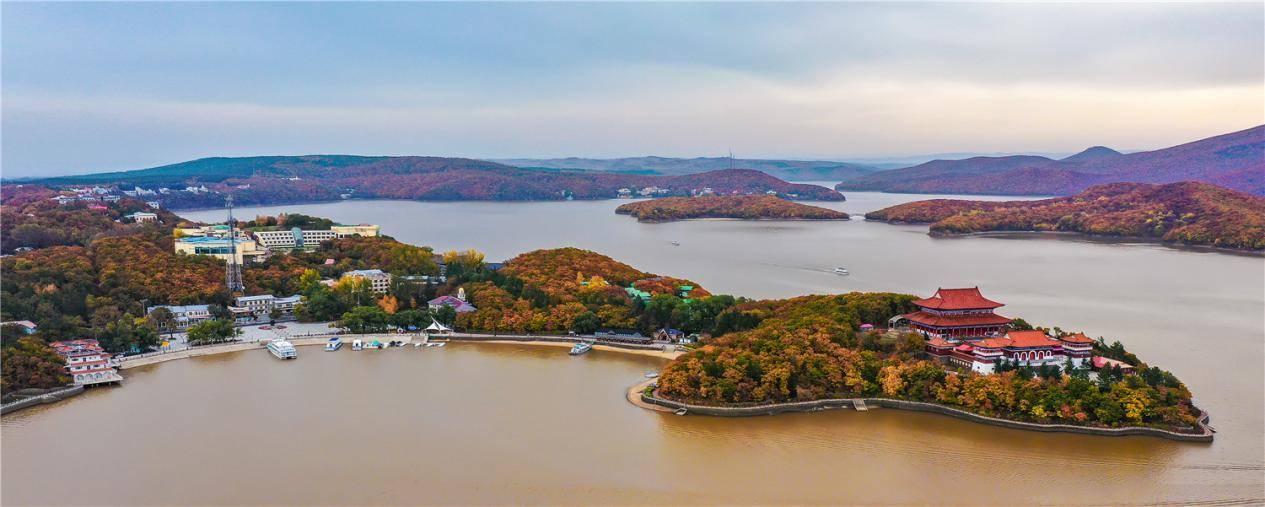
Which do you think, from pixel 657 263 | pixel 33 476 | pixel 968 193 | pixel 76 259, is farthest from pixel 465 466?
pixel 968 193

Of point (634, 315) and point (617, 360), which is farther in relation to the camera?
point (634, 315)

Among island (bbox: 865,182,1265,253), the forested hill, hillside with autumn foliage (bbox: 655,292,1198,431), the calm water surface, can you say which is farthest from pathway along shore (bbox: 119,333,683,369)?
the forested hill

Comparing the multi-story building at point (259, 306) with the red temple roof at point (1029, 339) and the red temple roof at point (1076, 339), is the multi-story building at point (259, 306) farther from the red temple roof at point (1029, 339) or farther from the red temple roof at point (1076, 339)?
the red temple roof at point (1076, 339)

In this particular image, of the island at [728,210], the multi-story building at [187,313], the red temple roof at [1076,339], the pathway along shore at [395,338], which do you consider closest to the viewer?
the red temple roof at [1076,339]

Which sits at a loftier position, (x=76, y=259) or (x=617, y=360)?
(x=76, y=259)

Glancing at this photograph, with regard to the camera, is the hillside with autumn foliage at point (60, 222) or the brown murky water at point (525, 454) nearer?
the brown murky water at point (525, 454)

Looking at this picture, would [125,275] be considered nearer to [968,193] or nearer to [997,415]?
[997,415]

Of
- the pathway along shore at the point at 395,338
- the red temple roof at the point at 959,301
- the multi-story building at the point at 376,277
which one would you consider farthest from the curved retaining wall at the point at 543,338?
the red temple roof at the point at 959,301

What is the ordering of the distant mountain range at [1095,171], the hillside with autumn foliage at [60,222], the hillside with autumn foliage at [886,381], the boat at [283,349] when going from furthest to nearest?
the distant mountain range at [1095,171], the hillside with autumn foliage at [60,222], the boat at [283,349], the hillside with autumn foliage at [886,381]
